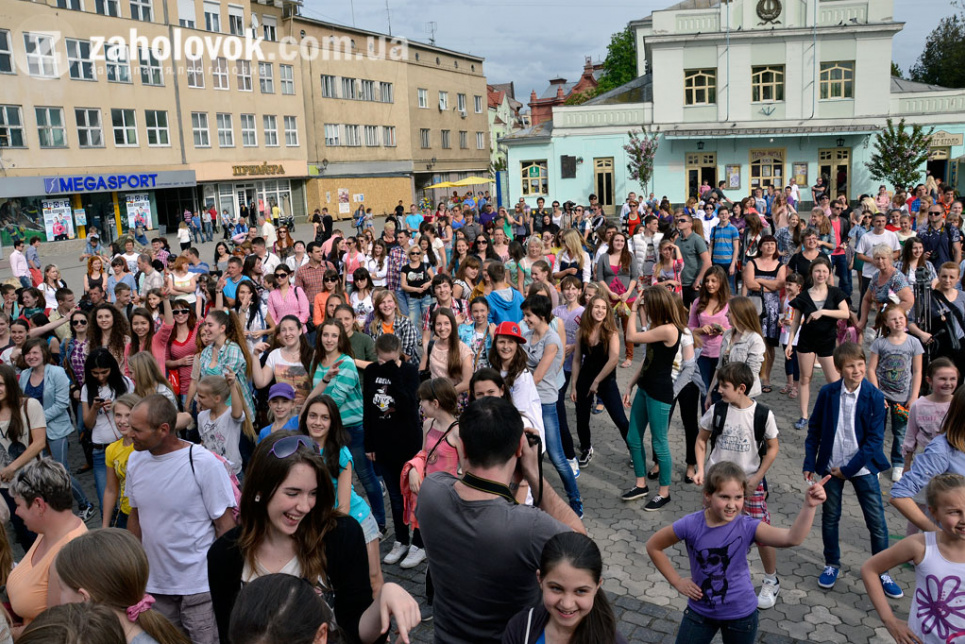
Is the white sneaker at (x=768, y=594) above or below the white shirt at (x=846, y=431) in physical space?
below

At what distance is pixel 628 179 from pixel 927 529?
32.6m

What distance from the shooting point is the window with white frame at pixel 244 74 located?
41.5 m

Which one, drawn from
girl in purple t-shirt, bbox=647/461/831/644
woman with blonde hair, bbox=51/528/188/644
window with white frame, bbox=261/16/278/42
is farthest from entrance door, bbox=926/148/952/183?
window with white frame, bbox=261/16/278/42

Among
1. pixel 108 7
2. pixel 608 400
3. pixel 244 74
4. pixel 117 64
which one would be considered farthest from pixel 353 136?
pixel 608 400

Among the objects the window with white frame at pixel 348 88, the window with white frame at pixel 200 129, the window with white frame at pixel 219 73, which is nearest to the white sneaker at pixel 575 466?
the window with white frame at pixel 200 129

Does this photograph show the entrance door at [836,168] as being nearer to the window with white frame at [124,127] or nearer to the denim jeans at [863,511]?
the denim jeans at [863,511]

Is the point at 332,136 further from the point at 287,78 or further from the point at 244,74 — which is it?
the point at 244,74

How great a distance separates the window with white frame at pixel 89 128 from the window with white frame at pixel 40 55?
1.94 m

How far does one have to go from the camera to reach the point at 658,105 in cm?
3391

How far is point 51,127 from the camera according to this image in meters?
32.9

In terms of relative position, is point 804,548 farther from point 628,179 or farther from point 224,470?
point 628,179

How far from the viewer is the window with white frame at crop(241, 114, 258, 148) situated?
4194 cm

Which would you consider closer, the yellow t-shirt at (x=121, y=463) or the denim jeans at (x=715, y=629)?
the denim jeans at (x=715, y=629)

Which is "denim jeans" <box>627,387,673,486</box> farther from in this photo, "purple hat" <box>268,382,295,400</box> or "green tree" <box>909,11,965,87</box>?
"green tree" <box>909,11,965,87</box>
